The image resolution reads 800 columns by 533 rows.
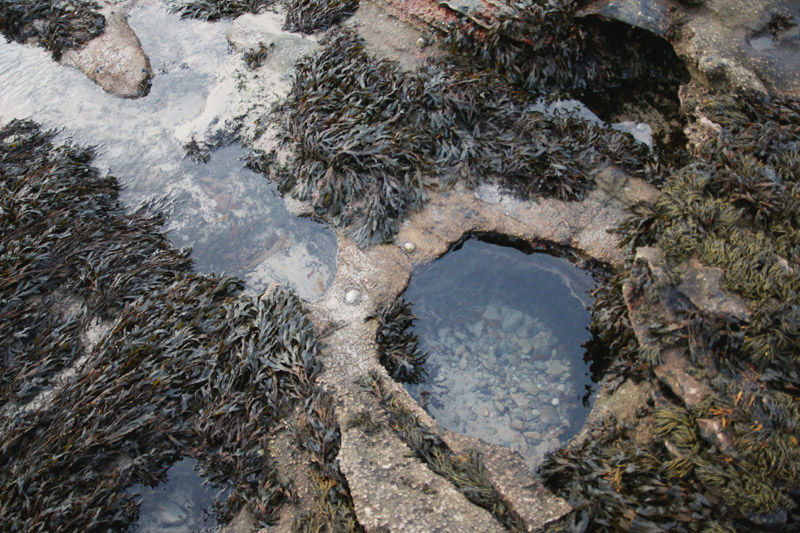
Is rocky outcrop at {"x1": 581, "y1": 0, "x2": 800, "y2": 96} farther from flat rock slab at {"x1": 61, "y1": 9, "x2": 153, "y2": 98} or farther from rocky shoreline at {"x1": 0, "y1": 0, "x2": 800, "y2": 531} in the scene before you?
flat rock slab at {"x1": 61, "y1": 9, "x2": 153, "y2": 98}

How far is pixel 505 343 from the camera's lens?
4195 millimetres

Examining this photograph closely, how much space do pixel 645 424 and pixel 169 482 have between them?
3.29m

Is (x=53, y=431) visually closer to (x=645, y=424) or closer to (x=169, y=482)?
(x=169, y=482)

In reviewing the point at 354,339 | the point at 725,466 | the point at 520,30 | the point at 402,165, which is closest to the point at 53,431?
the point at 354,339

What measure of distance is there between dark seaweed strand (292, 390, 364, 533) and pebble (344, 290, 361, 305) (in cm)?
85

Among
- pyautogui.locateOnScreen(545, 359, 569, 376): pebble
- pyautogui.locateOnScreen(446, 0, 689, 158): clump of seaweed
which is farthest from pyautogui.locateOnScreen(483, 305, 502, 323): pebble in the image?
pyautogui.locateOnScreen(446, 0, 689, 158): clump of seaweed

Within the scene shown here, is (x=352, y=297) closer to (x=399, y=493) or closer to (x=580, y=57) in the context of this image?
(x=399, y=493)

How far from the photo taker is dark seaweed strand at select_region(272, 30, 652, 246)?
4797mm

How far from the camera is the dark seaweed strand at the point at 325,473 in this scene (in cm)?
320

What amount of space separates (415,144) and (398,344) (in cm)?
207

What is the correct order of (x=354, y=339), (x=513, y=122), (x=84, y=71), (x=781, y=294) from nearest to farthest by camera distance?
(x=781, y=294) < (x=354, y=339) < (x=513, y=122) < (x=84, y=71)

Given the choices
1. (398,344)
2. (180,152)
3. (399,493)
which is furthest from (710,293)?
(180,152)

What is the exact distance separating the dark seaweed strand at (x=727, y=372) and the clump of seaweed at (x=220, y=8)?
5.61 meters

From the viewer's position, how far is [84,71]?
21.1 ft
